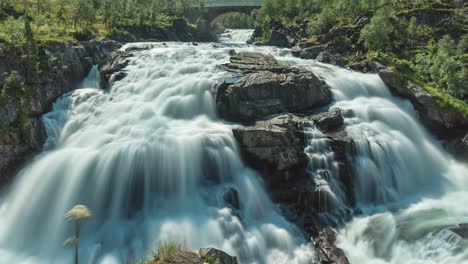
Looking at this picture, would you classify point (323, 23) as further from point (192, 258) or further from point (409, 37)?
point (192, 258)

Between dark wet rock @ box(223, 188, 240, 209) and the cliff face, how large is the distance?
16.8 meters

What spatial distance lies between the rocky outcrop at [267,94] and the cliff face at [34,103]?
16403 millimetres

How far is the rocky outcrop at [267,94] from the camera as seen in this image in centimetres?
2960

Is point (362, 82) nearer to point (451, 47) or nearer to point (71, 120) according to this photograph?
point (451, 47)

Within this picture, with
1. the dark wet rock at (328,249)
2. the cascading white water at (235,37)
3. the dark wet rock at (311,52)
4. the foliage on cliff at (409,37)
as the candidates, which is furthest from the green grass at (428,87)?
the cascading white water at (235,37)

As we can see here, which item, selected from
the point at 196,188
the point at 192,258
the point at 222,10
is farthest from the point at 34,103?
the point at 222,10

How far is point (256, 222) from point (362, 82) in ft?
78.9

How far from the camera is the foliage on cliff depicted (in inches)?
1578

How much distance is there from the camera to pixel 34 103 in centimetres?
3120

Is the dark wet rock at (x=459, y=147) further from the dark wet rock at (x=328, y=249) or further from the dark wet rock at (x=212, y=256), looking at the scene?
the dark wet rock at (x=212, y=256)

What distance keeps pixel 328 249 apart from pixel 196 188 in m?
9.64

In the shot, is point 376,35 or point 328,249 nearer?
point 328,249

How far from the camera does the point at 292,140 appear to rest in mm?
25516

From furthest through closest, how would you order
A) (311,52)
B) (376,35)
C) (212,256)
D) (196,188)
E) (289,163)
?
1. (311,52)
2. (376,35)
3. (289,163)
4. (196,188)
5. (212,256)
